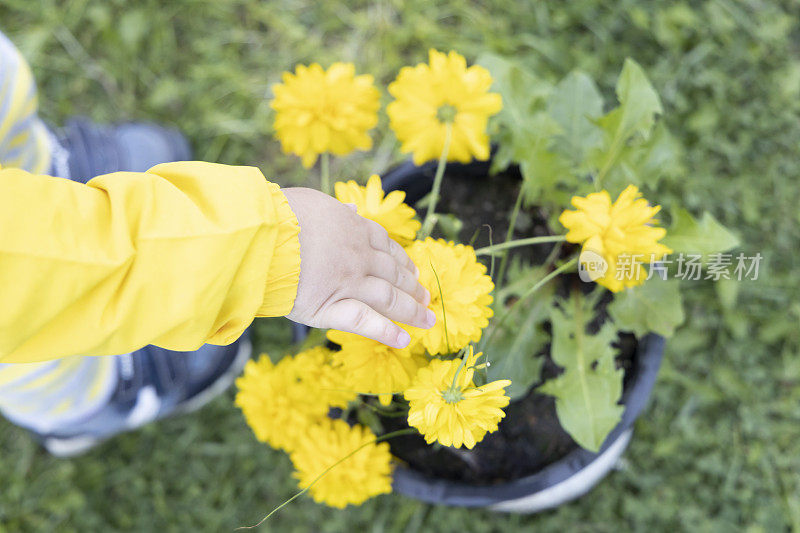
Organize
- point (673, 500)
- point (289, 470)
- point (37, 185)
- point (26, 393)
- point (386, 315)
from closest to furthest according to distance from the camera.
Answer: point (37, 185)
point (386, 315)
point (26, 393)
point (673, 500)
point (289, 470)

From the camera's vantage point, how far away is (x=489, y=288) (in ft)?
2.20

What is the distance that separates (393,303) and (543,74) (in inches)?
40.9

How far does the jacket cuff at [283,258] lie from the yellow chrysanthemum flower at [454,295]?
0.46 feet

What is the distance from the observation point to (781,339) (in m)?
1.47

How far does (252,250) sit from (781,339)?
135 centimetres

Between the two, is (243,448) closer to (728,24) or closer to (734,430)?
(734,430)

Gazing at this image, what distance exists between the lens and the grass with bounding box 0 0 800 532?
4.77 ft

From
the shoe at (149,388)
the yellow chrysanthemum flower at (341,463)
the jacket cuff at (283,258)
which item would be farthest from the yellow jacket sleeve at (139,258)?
the shoe at (149,388)

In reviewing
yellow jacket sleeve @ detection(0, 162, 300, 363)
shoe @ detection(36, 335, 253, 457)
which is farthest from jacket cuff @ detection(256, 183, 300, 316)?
shoe @ detection(36, 335, 253, 457)

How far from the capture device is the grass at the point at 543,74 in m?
1.46

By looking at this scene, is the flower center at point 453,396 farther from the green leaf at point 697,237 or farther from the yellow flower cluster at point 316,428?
the green leaf at point 697,237

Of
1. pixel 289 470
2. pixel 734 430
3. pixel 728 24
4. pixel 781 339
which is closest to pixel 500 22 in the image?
pixel 728 24

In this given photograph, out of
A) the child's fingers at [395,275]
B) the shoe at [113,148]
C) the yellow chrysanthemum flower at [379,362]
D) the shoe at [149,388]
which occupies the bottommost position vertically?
the shoe at [149,388]

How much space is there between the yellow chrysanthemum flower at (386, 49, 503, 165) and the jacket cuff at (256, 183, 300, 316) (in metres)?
0.24
